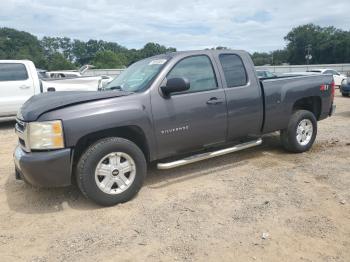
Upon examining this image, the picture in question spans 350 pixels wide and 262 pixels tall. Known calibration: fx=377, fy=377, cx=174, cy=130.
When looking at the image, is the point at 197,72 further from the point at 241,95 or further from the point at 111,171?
the point at 111,171

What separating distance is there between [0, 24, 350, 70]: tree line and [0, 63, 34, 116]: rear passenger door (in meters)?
65.9

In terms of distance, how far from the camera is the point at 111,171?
4.34 meters

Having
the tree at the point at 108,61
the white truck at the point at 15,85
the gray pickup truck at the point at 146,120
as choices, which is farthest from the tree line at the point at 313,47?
the gray pickup truck at the point at 146,120

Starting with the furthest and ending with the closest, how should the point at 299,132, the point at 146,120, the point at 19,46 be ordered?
the point at 19,46
the point at 299,132
the point at 146,120

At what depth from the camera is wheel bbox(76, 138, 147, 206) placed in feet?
13.7

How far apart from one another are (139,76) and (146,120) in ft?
2.90

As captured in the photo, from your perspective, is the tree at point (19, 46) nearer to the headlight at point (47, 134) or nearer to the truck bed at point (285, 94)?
the truck bed at point (285, 94)

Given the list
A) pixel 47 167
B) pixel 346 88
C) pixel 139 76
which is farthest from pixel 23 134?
pixel 346 88

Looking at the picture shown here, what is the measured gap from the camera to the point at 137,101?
454cm

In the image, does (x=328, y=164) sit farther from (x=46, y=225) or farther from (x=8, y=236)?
(x=8, y=236)

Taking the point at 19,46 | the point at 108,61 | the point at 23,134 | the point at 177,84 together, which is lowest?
the point at 23,134

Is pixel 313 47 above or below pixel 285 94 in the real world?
above

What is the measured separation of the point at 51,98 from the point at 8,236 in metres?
1.66

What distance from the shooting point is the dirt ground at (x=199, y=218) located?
11.2 feet
